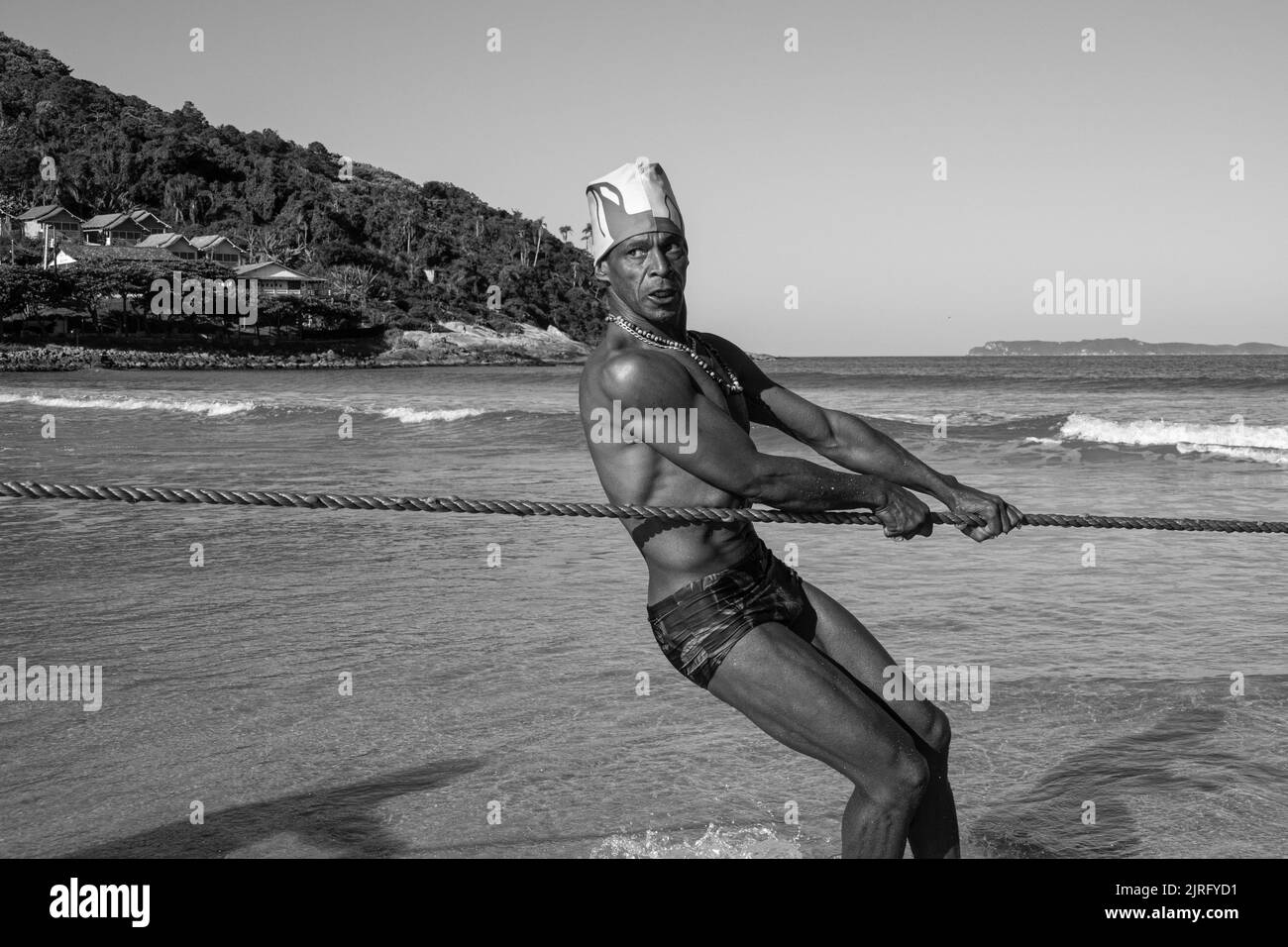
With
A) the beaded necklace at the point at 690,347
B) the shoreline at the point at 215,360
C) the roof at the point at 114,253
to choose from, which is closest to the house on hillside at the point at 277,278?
the roof at the point at 114,253

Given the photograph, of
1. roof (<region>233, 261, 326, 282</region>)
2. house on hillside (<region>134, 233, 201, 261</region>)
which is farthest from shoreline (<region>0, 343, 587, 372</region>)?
house on hillside (<region>134, 233, 201, 261</region>)

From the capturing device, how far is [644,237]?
3.19 meters

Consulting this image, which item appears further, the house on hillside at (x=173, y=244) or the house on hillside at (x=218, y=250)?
the house on hillside at (x=218, y=250)

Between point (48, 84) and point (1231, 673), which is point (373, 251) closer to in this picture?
point (48, 84)

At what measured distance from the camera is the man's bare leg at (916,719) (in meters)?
3.23

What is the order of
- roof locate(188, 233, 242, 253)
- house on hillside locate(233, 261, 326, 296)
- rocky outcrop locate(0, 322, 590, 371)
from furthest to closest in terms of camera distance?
roof locate(188, 233, 242, 253) < house on hillside locate(233, 261, 326, 296) < rocky outcrop locate(0, 322, 590, 371)

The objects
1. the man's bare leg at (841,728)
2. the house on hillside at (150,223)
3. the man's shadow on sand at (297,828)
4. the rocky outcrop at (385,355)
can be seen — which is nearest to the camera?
the man's bare leg at (841,728)

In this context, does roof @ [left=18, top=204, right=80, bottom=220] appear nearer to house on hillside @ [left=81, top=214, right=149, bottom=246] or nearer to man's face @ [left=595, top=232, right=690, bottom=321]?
house on hillside @ [left=81, top=214, right=149, bottom=246]

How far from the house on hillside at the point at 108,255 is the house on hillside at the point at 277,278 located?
26.4ft

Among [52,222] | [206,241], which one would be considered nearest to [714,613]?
[206,241]

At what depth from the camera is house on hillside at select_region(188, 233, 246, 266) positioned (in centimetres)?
11544

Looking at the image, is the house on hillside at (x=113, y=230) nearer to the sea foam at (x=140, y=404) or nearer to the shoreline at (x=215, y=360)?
the shoreline at (x=215, y=360)

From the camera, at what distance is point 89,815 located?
4395 mm

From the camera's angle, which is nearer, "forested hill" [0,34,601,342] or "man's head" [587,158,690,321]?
"man's head" [587,158,690,321]
